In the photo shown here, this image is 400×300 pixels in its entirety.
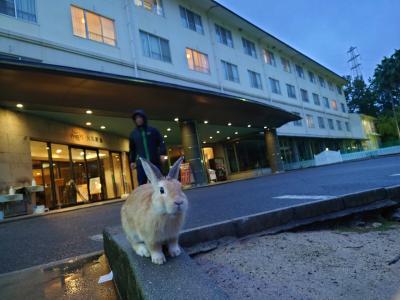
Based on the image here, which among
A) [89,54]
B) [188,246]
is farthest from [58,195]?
[188,246]

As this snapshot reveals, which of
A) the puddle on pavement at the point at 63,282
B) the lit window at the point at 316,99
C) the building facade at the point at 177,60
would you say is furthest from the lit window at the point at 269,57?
the puddle on pavement at the point at 63,282

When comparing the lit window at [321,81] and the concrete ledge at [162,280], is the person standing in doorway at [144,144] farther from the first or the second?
the lit window at [321,81]

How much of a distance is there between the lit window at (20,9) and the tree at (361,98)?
230 ft

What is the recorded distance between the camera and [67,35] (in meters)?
14.1

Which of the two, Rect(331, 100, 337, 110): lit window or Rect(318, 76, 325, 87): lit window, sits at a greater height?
Rect(318, 76, 325, 87): lit window

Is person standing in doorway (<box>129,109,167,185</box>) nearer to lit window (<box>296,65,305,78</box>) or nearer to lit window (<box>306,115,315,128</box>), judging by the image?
lit window (<box>306,115,315,128</box>)

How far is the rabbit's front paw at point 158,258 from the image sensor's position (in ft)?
7.41

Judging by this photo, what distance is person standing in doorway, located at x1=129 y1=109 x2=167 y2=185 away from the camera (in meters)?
4.67

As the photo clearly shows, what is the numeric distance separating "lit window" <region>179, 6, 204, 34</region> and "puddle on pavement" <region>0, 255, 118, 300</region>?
66.7ft

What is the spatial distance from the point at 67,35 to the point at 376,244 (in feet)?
49.1

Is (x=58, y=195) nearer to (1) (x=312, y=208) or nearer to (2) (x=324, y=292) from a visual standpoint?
(1) (x=312, y=208)

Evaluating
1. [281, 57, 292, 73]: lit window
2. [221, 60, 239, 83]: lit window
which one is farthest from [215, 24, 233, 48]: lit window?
[281, 57, 292, 73]: lit window

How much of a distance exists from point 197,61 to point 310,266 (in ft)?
66.8

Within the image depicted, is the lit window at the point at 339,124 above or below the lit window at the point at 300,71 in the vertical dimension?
below
